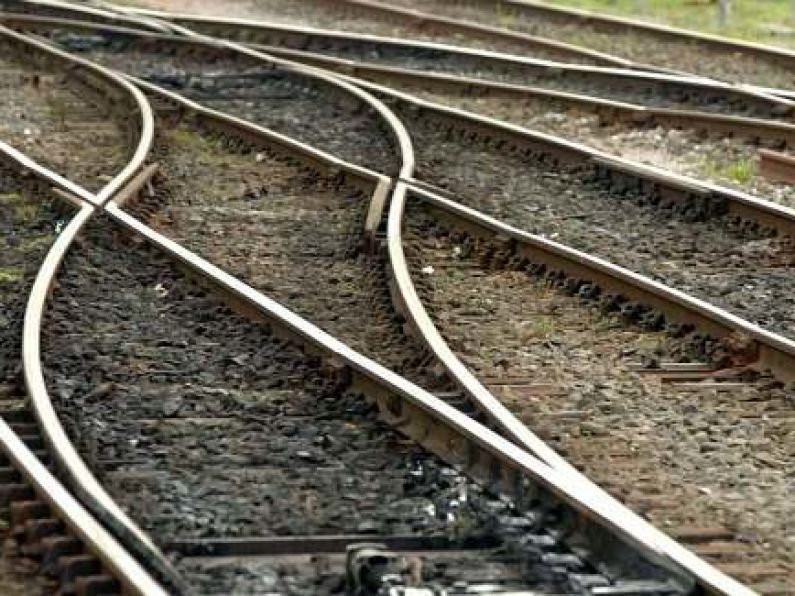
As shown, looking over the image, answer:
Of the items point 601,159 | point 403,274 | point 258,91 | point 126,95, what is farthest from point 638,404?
point 258,91

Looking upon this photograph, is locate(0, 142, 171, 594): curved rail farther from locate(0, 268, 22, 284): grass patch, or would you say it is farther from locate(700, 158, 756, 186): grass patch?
locate(700, 158, 756, 186): grass patch

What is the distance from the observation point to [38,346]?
8711 millimetres

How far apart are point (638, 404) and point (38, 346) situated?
250 centimetres

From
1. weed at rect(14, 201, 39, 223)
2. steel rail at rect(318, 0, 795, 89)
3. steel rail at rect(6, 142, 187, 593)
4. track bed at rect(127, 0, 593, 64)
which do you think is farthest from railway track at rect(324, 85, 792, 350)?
track bed at rect(127, 0, 593, 64)

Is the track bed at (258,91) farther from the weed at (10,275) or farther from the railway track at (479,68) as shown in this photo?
the weed at (10,275)

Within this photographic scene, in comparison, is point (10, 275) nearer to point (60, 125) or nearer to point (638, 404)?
point (638, 404)

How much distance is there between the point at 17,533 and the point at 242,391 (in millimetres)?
1883

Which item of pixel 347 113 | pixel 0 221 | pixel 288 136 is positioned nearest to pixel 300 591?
pixel 0 221

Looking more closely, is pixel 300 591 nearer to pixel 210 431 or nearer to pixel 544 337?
pixel 210 431

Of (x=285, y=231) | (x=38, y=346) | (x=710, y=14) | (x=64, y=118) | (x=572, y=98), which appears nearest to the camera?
(x=38, y=346)

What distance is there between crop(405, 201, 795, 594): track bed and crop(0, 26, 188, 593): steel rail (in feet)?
5.74

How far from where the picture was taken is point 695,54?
19.3 metres

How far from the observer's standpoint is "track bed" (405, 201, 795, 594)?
278 inches

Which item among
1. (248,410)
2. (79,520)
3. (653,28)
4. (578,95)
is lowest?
(248,410)
